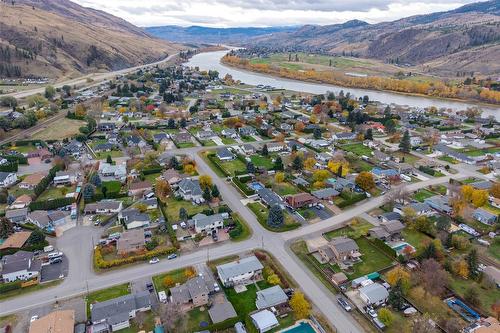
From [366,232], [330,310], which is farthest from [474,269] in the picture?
[330,310]

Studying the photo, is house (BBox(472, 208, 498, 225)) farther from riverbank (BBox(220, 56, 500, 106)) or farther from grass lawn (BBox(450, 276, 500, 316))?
riverbank (BBox(220, 56, 500, 106))

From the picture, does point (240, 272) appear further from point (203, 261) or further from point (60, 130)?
point (60, 130)

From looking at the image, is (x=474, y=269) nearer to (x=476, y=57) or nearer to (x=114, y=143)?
(x=114, y=143)

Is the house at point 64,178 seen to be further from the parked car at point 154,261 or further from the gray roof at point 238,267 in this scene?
the gray roof at point 238,267

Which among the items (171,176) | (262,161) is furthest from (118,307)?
(262,161)

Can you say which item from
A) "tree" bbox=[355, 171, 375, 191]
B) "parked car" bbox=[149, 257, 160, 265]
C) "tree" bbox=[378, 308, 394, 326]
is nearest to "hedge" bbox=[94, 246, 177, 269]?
"parked car" bbox=[149, 257, 160, 265]

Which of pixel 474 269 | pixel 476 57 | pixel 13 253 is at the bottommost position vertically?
pixel 13 253
